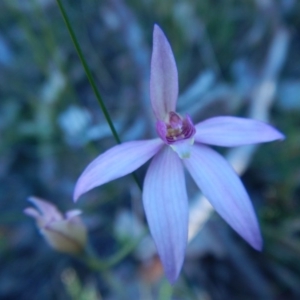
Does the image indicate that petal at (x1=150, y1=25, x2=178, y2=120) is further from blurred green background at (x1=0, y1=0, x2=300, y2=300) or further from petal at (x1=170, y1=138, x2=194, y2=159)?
blurred green background at (x1=0, y1=0, x2=300, y2=300)

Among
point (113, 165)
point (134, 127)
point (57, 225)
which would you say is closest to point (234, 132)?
point (113, 165)

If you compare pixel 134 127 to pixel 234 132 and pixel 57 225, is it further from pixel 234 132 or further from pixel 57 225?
pixel 234 132

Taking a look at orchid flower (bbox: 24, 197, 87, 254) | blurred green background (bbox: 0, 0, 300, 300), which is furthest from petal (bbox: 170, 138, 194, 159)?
blurred green background (bbox: 0, 0, 300, 300)

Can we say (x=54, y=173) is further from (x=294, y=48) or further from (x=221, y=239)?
(x=294, y=48)

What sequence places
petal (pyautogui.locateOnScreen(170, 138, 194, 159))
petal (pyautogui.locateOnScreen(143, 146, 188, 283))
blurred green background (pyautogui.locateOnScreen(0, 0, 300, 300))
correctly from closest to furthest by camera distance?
petal (pyautogui.locateOnScreen(143, 146, 188, 283)), petal (pyautogui.locateOnScreen(170, 138, 194, 159)), blurred green background (pyautogui.locateOnScreen(0, 0, 300, 300))

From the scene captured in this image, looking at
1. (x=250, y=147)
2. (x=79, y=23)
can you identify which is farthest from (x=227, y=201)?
(x=79, y=23)

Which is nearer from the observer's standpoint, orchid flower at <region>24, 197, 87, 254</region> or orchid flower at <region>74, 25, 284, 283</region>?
orchid flower at <region>74, 25, 284, 283</region>

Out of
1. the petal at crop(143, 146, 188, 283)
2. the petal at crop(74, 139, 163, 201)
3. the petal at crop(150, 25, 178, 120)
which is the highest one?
the petal at crop(150, 25, 178, 120)
